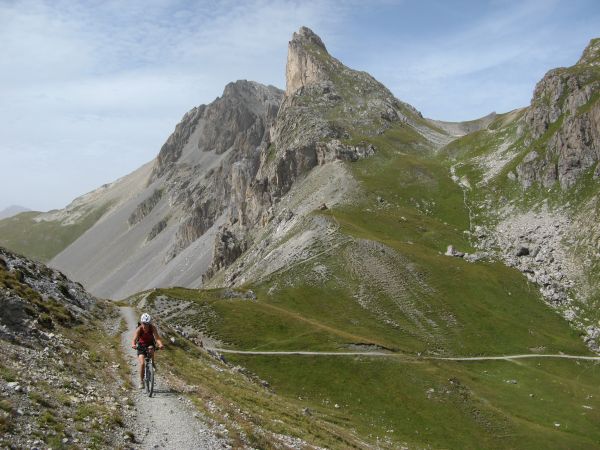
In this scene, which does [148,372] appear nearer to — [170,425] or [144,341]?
[144,341]

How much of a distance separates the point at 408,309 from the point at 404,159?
100590 millimetres

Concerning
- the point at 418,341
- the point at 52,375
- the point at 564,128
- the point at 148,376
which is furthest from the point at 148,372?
the point at 564,128

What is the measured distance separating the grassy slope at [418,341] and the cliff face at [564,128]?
98.0 ft

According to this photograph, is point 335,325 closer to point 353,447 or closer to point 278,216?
point 353,447

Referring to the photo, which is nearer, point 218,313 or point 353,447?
point 353,447

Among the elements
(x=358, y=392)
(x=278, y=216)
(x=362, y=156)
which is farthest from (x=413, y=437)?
(x=362, y=156)

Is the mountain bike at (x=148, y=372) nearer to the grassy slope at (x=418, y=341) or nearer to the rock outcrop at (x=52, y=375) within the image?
the rock outcrop at (x=52, y=375)

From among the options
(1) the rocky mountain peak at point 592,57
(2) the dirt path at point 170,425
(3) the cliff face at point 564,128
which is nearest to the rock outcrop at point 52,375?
(2) the dirt path at point 170,425

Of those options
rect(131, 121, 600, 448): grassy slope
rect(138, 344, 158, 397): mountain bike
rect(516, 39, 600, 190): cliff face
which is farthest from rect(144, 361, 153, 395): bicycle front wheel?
rect(516, 39, 600, 190): cliff face

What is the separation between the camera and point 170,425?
74.2 ft

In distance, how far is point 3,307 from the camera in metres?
30.9

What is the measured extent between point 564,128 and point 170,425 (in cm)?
16112

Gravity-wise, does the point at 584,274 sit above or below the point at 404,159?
below

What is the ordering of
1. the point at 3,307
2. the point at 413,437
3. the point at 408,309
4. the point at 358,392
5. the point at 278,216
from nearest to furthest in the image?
1. the point at 3,307
2. the point at 413,437
3. the point at 358,392
4. the point at 408,309
5. the point at 278,216
